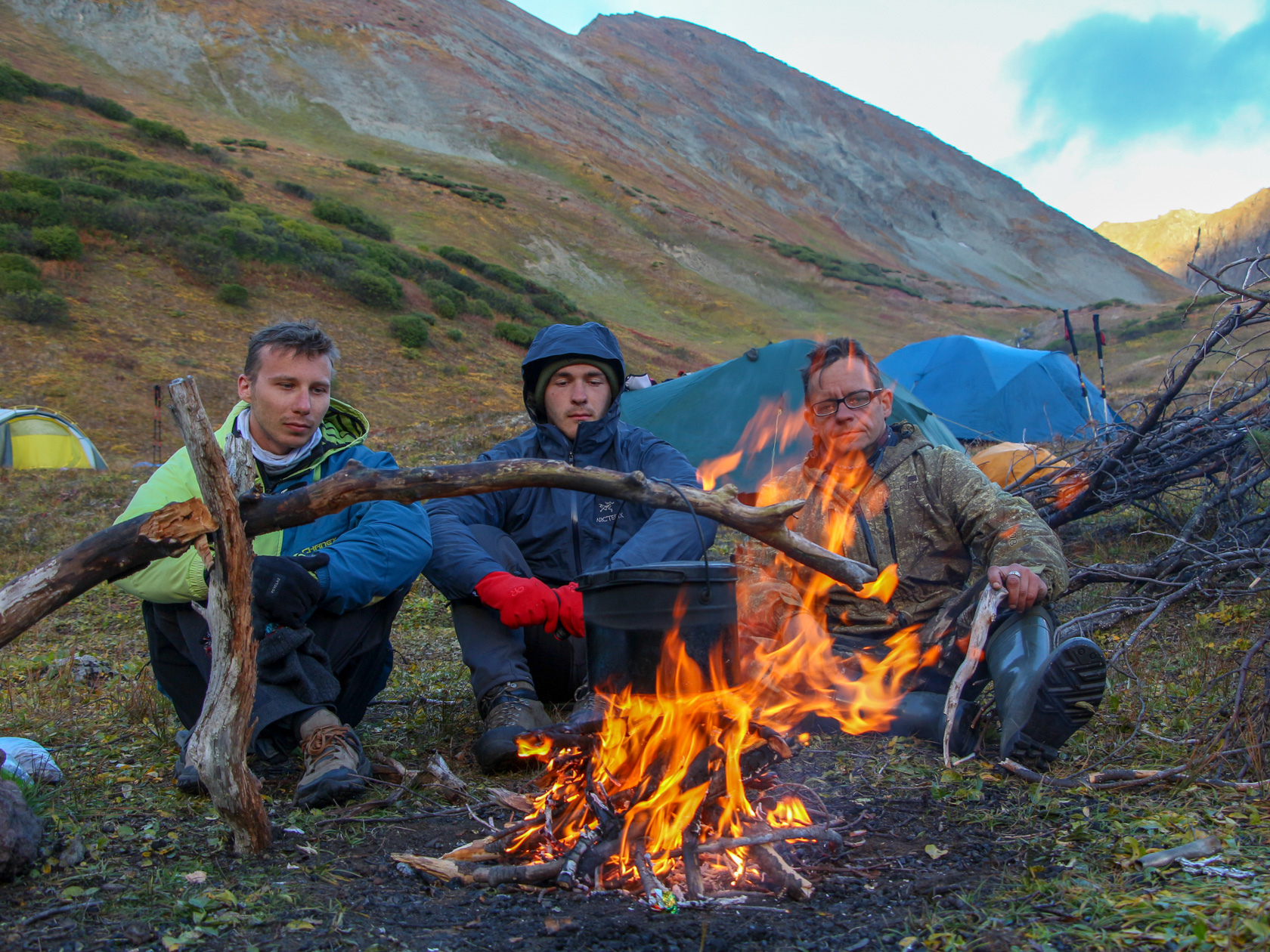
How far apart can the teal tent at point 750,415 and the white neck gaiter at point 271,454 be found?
18.9ft

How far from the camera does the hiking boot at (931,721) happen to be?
9.66 feet

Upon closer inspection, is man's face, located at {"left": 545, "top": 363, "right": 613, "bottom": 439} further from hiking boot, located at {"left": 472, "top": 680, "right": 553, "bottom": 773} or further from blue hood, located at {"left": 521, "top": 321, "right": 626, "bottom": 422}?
hiking boot, located at {"left": 472, "top": 680, "right": 553, "bottom": 773}

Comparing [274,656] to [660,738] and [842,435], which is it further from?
[842,435]

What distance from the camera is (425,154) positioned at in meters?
45.8

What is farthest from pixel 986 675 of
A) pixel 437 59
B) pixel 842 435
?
pixel 437 59

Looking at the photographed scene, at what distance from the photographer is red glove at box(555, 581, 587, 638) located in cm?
299

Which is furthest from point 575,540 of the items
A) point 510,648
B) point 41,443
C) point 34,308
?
point 34,308

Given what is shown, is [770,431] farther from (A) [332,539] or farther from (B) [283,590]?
(B) [283,590]

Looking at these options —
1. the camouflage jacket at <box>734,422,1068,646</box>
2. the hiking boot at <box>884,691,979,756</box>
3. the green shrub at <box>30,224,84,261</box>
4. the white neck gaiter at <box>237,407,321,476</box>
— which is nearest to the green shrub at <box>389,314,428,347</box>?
the green shrub at <box>30,224,84,261</box>

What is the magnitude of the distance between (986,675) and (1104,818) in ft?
2.67

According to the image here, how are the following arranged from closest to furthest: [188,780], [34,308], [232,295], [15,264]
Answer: [188,780] < [34,308] < [15,264] < [232,295]

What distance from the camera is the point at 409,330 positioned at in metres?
22.9

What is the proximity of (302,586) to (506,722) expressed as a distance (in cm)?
83

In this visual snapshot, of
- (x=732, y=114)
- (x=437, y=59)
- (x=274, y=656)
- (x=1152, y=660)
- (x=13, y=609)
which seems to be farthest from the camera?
(x=732, y=114)
